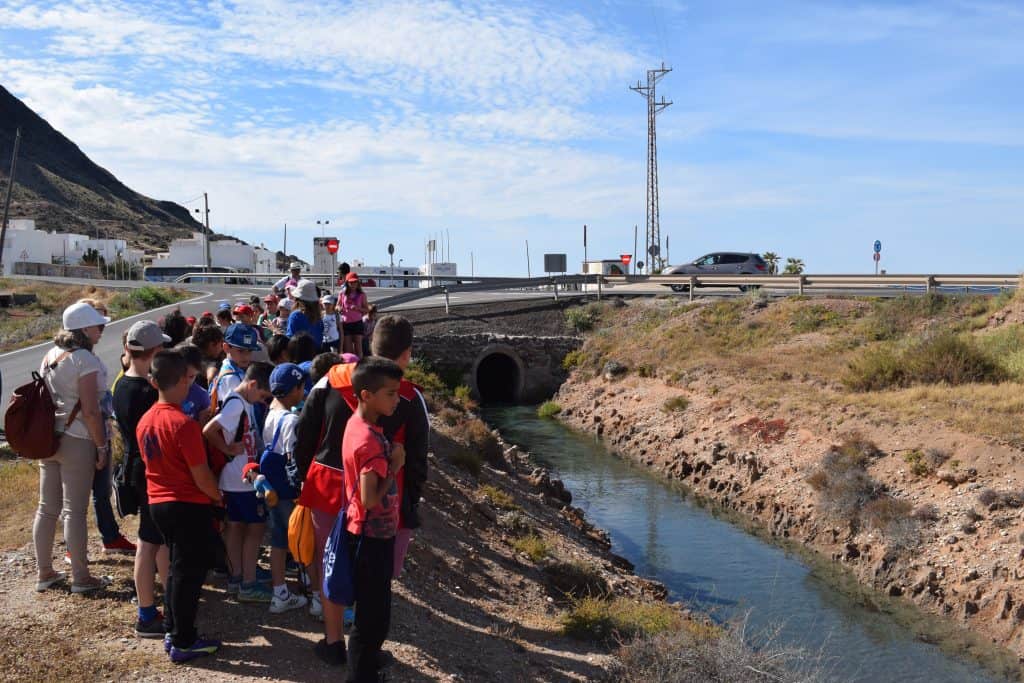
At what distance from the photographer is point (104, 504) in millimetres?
7344

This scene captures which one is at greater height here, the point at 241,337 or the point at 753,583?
the point at 241,337

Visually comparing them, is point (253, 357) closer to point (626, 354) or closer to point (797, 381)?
point (797, 381)

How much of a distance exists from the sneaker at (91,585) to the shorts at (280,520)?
141cm

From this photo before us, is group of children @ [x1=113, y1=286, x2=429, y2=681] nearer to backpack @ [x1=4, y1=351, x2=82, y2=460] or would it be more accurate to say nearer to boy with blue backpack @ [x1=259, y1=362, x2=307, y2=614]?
boy with blue backpack @ [x1=259, y1=362, x2=307, y2=614]

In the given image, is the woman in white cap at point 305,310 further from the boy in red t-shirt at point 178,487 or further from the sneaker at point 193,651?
the sneaker at point 193,651

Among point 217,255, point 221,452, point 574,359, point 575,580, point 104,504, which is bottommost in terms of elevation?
point 575,580

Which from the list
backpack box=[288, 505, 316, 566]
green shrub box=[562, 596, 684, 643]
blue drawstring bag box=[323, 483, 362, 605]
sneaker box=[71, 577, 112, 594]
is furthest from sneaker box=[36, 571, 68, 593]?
green shrub box=[562, 596, 684, 643]

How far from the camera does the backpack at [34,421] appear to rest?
6.32m

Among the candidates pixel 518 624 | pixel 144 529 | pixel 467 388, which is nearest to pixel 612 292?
pixel 467 388

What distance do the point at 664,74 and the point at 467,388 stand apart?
2911 centimetres

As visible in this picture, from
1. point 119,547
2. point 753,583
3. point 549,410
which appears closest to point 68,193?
point 549,410

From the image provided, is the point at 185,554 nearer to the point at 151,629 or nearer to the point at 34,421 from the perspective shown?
the point at 151,629

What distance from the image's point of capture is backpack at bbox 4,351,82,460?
6320 mm

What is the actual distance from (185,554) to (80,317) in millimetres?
1916
